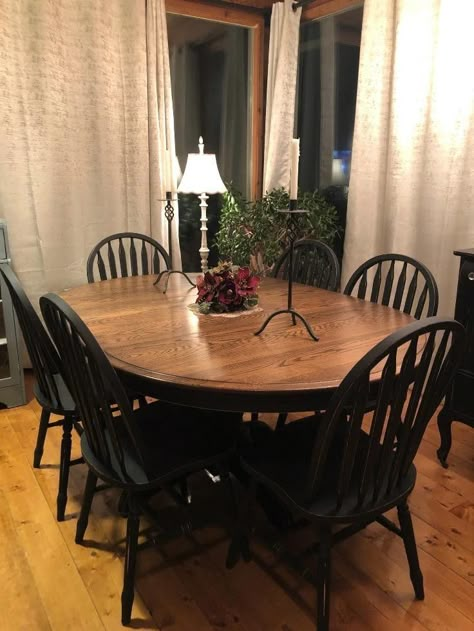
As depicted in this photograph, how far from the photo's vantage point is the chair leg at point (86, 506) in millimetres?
1743

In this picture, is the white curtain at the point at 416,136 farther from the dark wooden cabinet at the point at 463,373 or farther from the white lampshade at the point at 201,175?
the white lampshade at the point at 201,175

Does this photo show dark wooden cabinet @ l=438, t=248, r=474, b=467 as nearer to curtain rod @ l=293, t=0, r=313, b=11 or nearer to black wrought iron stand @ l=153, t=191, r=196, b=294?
black wrought iron stand @ l=153, t=191, r=196, b=294

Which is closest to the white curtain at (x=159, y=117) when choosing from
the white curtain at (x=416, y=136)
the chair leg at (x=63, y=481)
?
the white curtain at (x=416, y=136)

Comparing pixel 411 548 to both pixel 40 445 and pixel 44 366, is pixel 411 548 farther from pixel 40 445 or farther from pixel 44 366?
pixel 40 445

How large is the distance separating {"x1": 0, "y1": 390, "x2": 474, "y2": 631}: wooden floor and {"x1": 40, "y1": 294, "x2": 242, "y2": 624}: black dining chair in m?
0.15

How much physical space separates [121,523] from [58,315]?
0.98m

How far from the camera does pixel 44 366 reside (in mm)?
1823

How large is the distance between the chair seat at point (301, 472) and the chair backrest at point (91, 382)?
36cm

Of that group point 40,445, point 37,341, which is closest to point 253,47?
point 37,341

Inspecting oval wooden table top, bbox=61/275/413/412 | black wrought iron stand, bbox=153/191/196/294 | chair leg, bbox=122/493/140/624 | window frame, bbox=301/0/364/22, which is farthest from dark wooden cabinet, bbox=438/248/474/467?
window frame, bbox=301/0/364/22

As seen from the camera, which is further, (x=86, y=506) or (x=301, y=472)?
(x=86, y=506)

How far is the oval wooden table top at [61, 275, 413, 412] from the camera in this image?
1347 mm

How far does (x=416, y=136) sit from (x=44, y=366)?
2.24 m

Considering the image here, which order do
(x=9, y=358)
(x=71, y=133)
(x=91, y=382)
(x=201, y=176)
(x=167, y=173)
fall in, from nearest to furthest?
1. (x=91, y=382)
2. (x=9, y=358)
3. (x=201, y=176)
4. (x=71, y=133)
5. (x=167, y=173)
